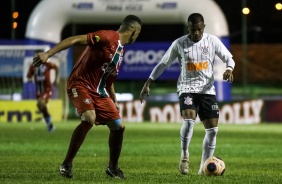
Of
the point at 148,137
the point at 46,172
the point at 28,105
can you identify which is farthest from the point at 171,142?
the point at 28,105

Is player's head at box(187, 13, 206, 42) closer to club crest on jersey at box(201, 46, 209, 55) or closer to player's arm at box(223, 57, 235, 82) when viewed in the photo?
club crest on jersey at box(201, 46, 209, 55)

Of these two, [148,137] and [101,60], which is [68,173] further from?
[148,137]

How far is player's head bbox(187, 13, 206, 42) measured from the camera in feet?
39.8

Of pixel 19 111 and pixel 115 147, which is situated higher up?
pixel 115 147

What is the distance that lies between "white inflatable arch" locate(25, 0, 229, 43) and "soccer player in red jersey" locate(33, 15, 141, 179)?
2191cm

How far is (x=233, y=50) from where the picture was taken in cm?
3400

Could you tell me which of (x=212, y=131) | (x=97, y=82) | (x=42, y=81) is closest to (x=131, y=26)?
(x=97, y=82)

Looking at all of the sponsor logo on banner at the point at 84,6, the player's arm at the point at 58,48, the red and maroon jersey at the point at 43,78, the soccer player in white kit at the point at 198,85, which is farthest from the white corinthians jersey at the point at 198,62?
the sponsor logo on banner at the point at 84,6

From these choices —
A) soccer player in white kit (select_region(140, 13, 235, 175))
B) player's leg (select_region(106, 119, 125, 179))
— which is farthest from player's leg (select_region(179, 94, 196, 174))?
player's leg (select_region(106, 119, 125, 179))

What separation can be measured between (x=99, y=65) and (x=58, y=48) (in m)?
0.88

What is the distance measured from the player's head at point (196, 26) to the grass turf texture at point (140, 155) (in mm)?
1935

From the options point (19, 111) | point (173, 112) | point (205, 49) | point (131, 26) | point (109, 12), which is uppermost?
point (109, 12)

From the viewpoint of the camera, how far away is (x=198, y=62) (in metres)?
12.5

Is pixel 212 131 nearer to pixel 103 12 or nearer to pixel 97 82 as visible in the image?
pixel 97 82
